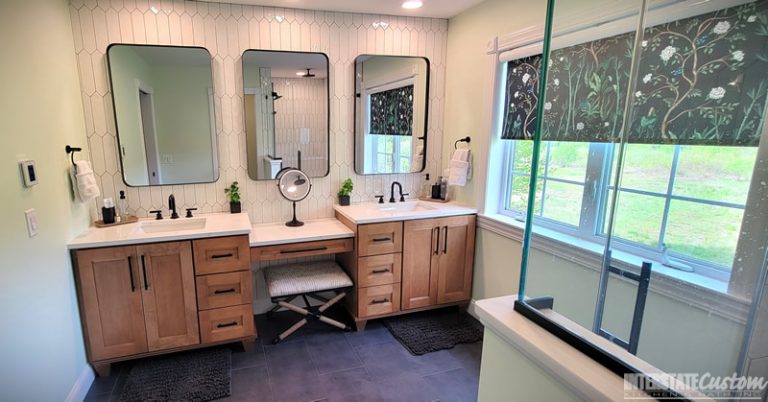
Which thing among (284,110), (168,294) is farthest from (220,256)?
(284,110)

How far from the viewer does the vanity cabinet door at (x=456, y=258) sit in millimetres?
2951

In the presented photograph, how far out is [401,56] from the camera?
3168mm

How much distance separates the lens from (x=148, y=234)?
2.37 metres

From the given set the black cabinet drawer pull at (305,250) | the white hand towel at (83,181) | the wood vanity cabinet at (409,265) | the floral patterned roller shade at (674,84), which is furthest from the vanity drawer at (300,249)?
the floral patterned roller shade at (674,84)

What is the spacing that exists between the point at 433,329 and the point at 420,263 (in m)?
0.52

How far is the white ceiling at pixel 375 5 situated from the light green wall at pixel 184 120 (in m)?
0.57

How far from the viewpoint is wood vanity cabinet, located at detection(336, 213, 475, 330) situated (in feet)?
9.07

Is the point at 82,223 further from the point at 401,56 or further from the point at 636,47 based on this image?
the point at 636,47

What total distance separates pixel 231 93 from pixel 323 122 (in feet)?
2.32

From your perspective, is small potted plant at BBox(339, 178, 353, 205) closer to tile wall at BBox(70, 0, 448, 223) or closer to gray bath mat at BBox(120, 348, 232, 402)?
tile wall at BBox(70, 0, 448, 223)

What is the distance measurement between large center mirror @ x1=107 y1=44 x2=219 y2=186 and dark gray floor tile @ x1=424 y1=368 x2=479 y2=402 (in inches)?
86.9

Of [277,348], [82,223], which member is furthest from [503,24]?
[82,223]

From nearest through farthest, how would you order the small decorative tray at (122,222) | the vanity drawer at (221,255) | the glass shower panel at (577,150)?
the glass shower panel at (577,150) < the vanity drawer at (221,255) < the small decorative tray at (122,222)

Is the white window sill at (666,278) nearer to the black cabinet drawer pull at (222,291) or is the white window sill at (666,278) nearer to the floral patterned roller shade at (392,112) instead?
the black cabinet drawer pull at (222,291)
